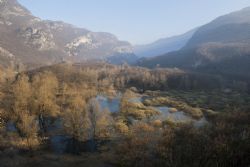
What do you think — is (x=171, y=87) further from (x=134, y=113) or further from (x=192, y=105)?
(x=134, y=113)

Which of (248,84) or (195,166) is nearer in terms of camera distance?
(195,166)

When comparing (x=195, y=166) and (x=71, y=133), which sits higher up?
(x=195, y=166)

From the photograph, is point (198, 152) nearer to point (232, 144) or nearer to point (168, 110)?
point (232, 144)

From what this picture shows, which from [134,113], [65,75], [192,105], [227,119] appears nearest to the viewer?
[227,119]

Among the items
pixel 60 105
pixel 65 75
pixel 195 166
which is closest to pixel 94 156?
pixel 195 166

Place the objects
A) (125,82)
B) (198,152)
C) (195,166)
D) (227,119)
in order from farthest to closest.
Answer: (125,82), (227,119), (198,152), (195,166)

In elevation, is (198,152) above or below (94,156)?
above

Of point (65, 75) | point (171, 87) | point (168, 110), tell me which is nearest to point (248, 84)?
point (171, 87)

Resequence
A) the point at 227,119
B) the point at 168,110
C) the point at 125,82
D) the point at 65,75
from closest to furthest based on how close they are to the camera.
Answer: the point at 227,119 < the point at 168,110 < the point at 65,75 < the point at 125,82

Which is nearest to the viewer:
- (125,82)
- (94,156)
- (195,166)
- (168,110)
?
(195,166)
